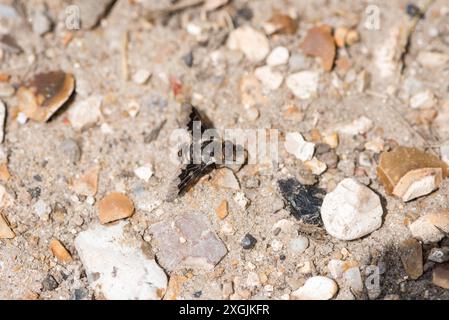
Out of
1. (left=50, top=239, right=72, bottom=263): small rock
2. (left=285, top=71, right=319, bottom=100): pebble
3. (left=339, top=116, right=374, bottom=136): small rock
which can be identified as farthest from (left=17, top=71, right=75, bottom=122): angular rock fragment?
(left=339, top=116, right=374, bottom=136): small rock

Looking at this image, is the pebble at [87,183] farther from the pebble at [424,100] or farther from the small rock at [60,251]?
the pebble at [424,100]

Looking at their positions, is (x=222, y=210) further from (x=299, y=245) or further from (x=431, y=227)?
(x=431, y=227)

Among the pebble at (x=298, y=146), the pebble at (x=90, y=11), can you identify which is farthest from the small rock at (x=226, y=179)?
the pebble at (x=90, y=11)

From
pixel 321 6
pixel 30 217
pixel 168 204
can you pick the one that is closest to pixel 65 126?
pixel 30 217
